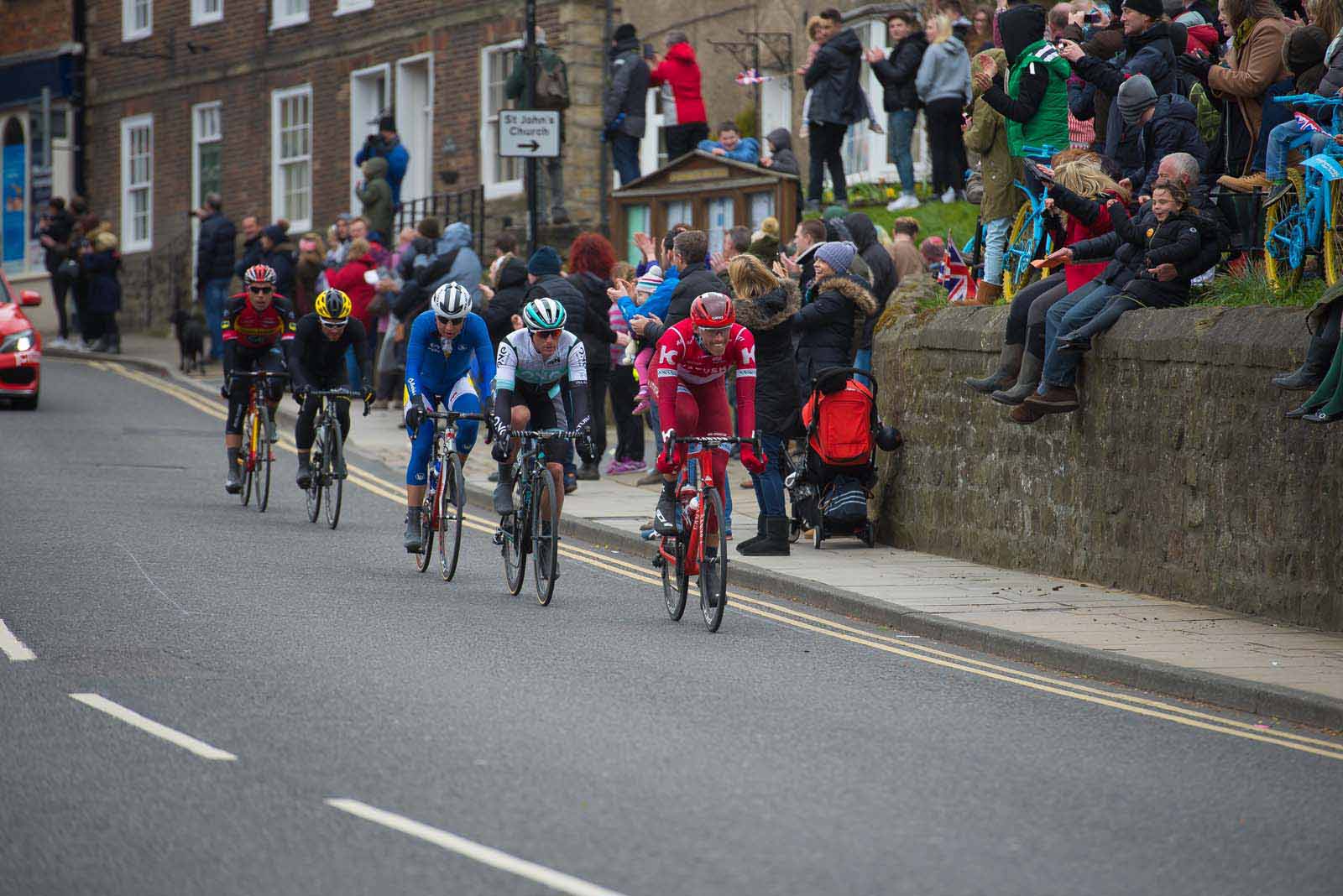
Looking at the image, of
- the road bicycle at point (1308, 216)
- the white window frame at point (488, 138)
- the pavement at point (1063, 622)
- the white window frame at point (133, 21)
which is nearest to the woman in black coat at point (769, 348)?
the pavement at point (1063, 622)

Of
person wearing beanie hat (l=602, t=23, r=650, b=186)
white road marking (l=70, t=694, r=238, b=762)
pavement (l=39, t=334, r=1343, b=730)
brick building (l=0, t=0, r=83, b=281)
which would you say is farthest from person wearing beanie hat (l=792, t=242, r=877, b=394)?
brick building (l=0, t=0, r=83, b=281)

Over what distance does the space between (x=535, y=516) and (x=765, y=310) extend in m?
3.06

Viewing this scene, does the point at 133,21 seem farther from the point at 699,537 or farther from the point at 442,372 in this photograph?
the point at 699,537

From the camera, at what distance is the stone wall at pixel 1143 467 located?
1103 cm

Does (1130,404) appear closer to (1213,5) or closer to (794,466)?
(794,466)

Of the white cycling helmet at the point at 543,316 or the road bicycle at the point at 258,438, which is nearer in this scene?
the white cycling helmet at the point at 543,316

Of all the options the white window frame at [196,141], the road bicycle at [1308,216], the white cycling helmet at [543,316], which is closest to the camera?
the road bicycle at [1308,216]

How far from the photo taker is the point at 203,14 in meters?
38.3

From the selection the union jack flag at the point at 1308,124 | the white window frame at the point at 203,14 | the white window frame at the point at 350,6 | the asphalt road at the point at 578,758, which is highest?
the white window frame at the point at 203,14

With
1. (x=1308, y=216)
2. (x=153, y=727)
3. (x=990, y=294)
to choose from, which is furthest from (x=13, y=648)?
(x=990, y=294)

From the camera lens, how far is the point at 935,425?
48.1 ft

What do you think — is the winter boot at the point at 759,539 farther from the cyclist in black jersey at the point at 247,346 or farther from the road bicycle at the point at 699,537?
the cyclist in black jersey at the point at 247,346

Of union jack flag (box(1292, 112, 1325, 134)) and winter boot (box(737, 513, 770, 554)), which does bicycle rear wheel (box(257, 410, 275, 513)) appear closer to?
winter boot (box(737, 513, 770, 554))

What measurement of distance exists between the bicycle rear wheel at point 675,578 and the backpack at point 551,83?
1371 centimetres
